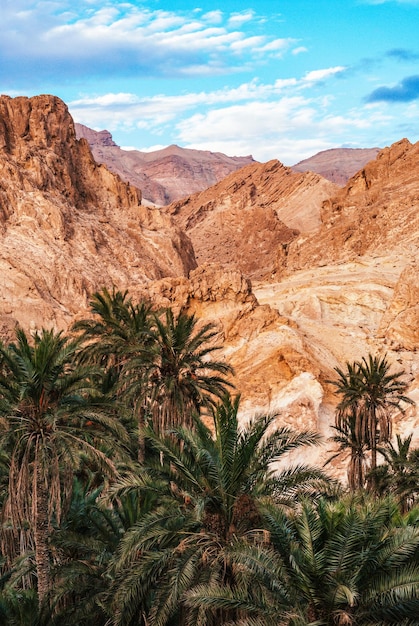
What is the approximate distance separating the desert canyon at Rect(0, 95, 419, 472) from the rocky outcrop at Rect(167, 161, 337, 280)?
101ft

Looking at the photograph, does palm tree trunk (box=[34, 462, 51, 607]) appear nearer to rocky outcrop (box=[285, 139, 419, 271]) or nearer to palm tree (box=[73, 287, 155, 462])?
palm tree (box=[73, 287, 155, 462])

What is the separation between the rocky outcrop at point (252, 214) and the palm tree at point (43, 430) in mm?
113296

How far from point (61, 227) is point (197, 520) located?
2287 inches

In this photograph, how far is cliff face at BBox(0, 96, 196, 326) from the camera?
63875 millimetres

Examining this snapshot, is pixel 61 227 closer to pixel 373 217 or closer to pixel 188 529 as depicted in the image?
pixel 373 217

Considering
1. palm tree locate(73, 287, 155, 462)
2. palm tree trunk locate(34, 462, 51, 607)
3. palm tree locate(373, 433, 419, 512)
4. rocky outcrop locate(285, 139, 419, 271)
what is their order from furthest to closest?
rocky outcrop locate(285, 139, 419, 271) < palm tree locate(73, 287, 155, 462) < palm tree locate(373, 433, 419, 512) < palm tree trunk locate(34, 462, 51, 607)

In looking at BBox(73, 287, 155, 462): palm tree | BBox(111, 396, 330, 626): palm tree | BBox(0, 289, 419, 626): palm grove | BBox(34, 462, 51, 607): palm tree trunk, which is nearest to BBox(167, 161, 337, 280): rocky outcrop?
BBox(73, 287, 155, 462): palm tree

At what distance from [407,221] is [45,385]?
74.5 m

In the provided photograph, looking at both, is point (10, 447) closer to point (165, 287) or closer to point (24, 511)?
point (24, 511)

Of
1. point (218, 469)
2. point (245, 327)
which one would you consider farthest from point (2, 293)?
point (218, 469)

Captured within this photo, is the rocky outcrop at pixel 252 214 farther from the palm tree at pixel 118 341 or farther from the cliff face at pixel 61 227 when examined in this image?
the palm tree at pixel 118 341

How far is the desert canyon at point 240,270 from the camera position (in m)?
43.8

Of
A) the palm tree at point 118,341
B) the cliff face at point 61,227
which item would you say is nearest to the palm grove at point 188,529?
the palm tree at point 118,341

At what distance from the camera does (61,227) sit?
69.4 m
